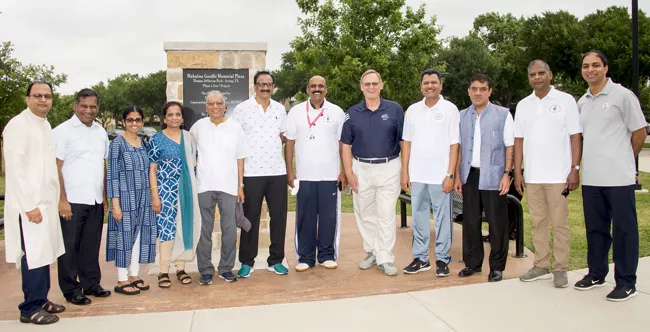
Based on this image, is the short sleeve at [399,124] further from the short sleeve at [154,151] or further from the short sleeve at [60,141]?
the short sleeve at [60,141]

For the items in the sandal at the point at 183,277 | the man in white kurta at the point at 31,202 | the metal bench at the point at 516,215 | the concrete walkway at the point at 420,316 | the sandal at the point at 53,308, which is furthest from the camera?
the metal bench at the point at 516,215

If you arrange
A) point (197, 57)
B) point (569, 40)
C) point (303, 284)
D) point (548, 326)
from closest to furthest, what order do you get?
point (548, 326) → point (303, 284) → point (197, 57) → point (569, 40)

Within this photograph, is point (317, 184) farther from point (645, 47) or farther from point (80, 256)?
point (645, 47)

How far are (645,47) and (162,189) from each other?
2950cm

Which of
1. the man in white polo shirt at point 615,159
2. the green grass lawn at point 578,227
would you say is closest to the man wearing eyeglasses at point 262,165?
the man in white polo shirt at point 615,159

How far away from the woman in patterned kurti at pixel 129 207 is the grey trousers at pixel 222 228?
48 cm

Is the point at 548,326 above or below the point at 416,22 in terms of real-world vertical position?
below

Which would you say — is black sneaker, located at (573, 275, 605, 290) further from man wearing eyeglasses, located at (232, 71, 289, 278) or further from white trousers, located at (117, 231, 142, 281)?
white trousers, located at (117, 231, 142, 281)

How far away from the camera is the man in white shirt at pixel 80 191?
4.82 meters

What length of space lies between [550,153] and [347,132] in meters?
1.94

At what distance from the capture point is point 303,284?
216 inches

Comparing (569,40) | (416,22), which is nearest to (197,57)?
(416,22)

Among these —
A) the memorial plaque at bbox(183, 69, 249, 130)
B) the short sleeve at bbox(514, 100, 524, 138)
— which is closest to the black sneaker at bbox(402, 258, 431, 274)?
the short sleeve at bbox(514, 100, 524, 138)

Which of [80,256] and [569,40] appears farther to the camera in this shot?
[569,40]
